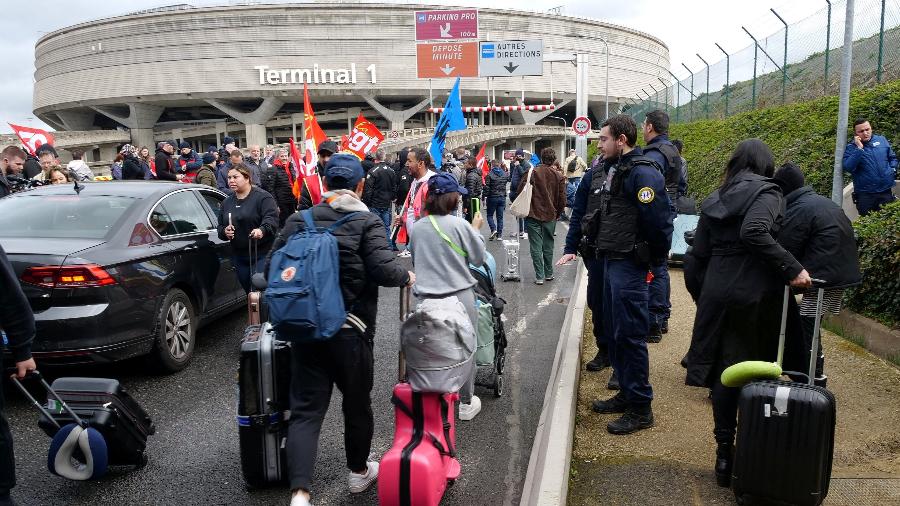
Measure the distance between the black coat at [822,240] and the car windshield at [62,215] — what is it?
16.3 ft

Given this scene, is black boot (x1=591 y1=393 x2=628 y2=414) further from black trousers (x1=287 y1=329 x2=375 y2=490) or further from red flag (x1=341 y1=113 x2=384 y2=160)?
red flag (x1=341 y1=113 x2=384 y2=160)

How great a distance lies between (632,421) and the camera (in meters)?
4.28

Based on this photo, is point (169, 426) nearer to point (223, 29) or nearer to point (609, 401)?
point (609, 401)

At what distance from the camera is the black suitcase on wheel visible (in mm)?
3637

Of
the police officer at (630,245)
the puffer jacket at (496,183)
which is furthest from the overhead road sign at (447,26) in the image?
the police officer at (630,245)

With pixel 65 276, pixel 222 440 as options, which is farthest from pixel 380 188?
pixel 222 440

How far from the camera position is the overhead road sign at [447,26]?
126 ft

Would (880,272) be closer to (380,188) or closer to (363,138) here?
(380,188)

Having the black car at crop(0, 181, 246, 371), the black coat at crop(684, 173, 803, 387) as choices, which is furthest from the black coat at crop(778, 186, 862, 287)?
the black car at crop(0, 181, 246, 371)

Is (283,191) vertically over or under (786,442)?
over

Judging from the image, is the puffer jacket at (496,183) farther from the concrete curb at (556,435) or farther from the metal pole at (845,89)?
the concrete curb at (556,435)

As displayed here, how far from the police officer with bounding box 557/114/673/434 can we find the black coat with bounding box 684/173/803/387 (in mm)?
458

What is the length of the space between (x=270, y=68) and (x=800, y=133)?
202 feet

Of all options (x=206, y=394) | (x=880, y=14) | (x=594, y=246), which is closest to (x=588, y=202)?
(x=594, y=246)
